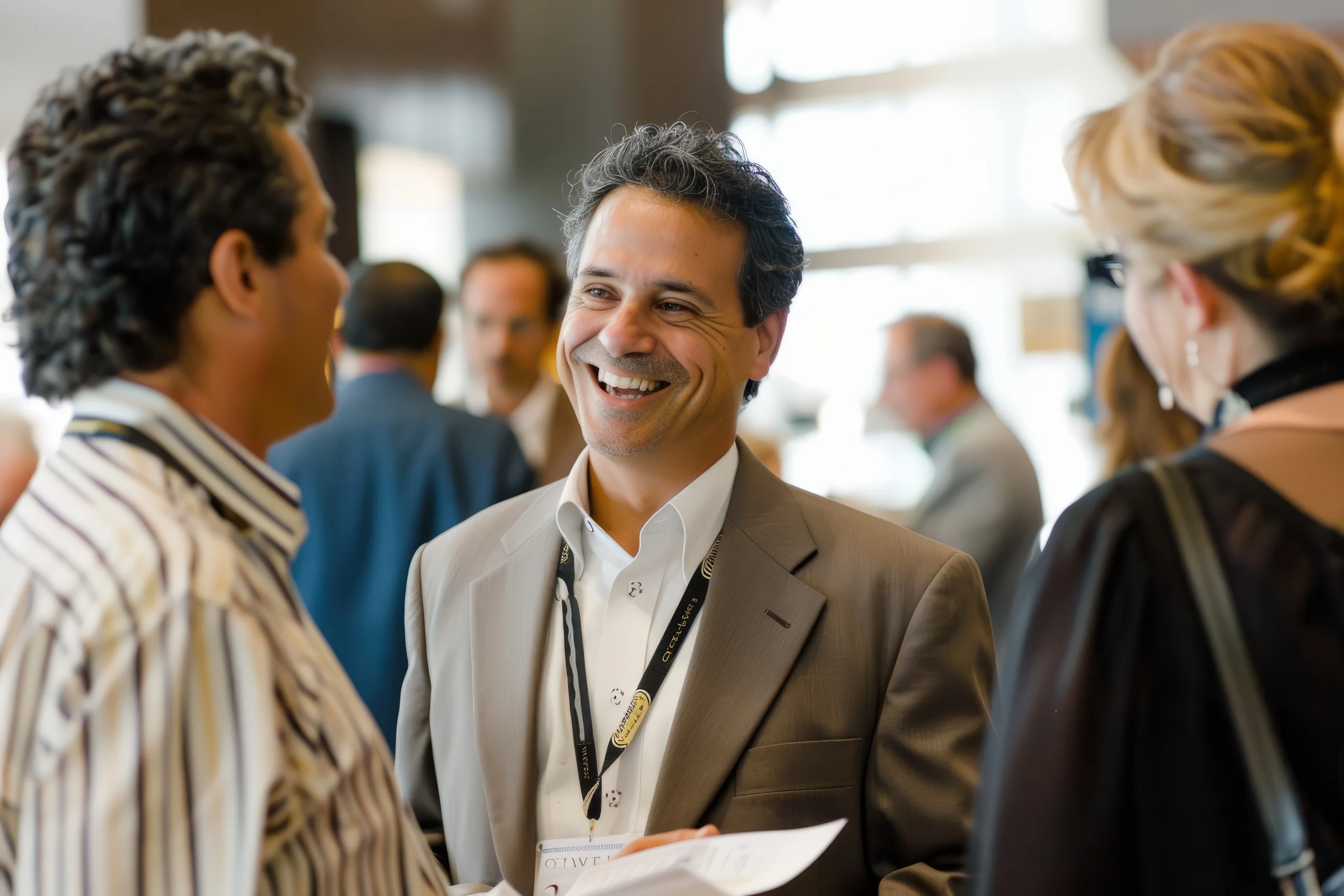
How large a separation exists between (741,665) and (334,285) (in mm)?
852

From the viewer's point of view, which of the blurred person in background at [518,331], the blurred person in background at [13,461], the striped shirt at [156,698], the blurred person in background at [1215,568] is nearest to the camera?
the striped shirt at [156,698]

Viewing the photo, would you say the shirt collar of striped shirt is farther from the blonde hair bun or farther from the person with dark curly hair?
the blonde hair bun

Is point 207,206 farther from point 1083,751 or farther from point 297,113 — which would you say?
point 1083,751

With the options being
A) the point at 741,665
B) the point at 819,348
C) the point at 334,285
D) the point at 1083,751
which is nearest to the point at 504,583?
the point at 741,665

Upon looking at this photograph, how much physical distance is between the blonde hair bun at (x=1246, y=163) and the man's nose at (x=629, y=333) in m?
0.94

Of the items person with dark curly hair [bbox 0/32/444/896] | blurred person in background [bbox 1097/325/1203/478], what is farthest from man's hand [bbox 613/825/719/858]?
blurred person in background [bbox 1097/325/1203/478]

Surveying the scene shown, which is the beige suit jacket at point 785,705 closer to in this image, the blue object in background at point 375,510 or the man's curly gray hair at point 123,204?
the man's curly gray hair at point 123,204

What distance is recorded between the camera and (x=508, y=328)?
4512mm

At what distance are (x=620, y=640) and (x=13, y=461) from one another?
65.9 inches

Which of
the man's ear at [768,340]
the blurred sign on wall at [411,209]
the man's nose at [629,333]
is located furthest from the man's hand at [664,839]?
the blurred sign on wall at [411,209]

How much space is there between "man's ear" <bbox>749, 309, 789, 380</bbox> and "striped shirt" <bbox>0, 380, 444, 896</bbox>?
1206 millimetres

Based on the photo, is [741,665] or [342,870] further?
[741,665]

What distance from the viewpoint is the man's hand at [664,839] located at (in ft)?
5.09

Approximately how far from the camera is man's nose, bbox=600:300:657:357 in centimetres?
198
